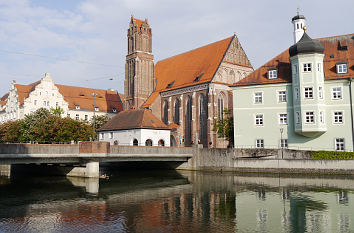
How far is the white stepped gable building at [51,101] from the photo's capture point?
A: 245 feet

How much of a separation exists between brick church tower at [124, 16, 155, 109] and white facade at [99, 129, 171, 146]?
1783 cm

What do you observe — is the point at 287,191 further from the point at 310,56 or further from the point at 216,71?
the point at 216,71

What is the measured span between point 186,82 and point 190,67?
14.9ft

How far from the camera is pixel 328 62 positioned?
42500mm

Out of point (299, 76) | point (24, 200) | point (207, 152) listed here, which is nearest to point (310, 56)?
point (299, 76)

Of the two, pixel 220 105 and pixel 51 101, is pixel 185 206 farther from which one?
pixel 51 101

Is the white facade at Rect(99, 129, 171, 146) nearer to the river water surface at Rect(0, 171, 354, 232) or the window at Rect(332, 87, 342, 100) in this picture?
the river water surface at Rect(0, 171, 354, 232)

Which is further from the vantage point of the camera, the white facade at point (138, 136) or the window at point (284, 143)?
the white facade at point (138, 136)

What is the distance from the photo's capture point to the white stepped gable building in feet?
245

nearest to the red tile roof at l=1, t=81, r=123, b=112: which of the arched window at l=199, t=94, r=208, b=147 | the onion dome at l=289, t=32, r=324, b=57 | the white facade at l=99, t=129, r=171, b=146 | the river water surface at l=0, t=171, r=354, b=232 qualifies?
the white facade at l=99, t=129, r=171, b=146

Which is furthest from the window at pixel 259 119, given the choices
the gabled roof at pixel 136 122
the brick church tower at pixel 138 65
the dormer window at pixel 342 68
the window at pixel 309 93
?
the brick church tower at pixel 138 65

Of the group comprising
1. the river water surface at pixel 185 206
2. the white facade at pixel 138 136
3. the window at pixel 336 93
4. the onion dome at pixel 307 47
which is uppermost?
the onion dome at pixel 307 47

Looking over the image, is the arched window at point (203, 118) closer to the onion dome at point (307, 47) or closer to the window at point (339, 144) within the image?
the onion dome at point (307, 47)

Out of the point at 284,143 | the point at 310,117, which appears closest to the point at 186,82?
the point at 284,143
